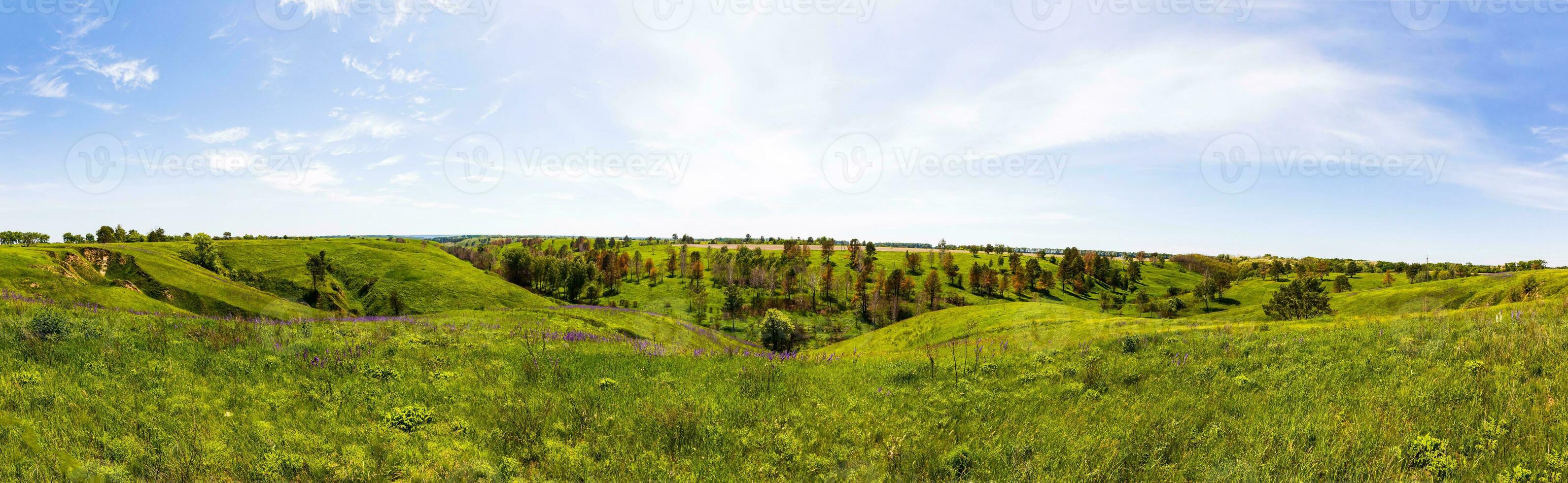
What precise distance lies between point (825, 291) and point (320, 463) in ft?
499

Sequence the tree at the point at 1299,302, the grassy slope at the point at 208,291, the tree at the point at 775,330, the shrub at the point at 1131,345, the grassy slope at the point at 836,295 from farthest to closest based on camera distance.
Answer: the grassy slope at the point at 836,295 → the tree at the point at 1299,302 → the tree at the point at 775,330 → the grassy slope at the point at 208,291 → the shrub at the point at 1131,345

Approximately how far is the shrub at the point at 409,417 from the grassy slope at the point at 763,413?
0.14 m

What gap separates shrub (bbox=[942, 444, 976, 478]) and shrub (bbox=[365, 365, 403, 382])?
9520mm

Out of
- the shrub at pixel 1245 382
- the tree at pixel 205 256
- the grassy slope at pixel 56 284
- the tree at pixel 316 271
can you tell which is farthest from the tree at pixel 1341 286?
the tree at pixel 205 256

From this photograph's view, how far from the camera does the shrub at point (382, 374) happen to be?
873 centimetres

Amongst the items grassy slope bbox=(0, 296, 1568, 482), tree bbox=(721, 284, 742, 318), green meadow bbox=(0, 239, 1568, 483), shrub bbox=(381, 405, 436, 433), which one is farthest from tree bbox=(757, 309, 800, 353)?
tree bbox=(721, 284, 742, 318)

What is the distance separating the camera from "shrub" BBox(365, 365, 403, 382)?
873cm

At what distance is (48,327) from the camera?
935cm

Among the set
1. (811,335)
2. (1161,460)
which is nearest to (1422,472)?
(1161,460)

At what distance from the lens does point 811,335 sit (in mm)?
107312

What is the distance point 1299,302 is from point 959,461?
445 ft

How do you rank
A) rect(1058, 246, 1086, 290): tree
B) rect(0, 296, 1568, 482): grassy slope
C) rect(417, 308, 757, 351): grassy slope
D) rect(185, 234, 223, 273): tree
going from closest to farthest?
rect(0, 296, 1568, 482): grassy slope → rect(417, 308, 757, 351): grassy slope → rect(185, 234, 223, 273): tree → rect(1058, 246, 1086, 290): tree

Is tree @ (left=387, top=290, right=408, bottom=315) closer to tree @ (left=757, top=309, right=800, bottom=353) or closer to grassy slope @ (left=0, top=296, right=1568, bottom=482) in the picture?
tree @ (left=757, top=309, right=800, bottom=353)

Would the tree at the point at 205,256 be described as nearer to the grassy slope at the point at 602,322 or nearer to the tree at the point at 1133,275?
the grassy slope at the point at 602,322
